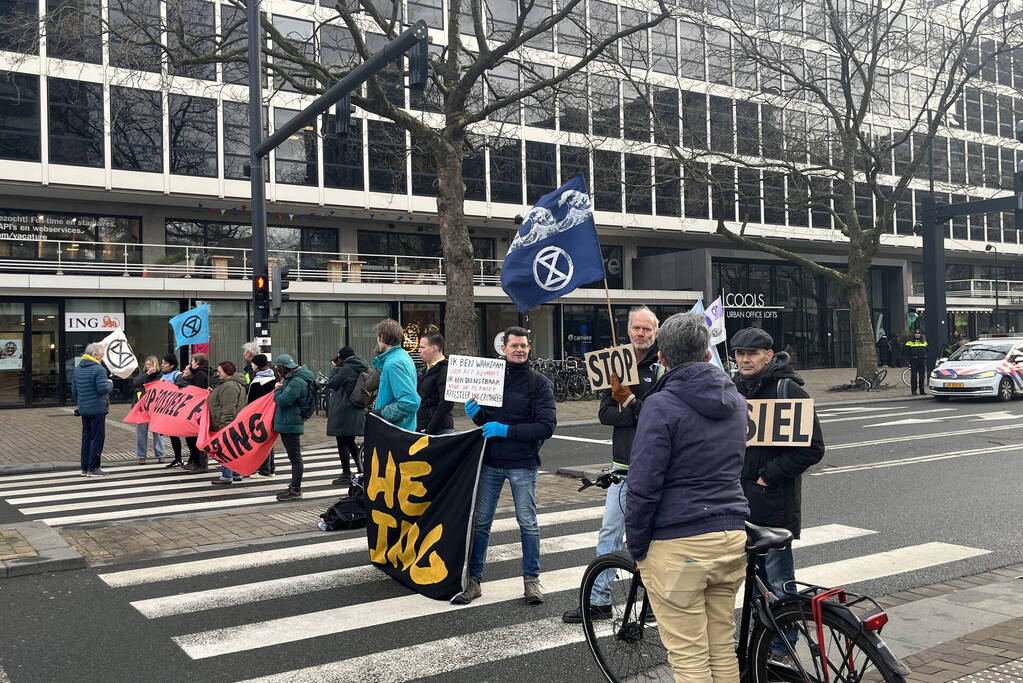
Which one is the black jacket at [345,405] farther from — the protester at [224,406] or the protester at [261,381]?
the protester at [224,406]

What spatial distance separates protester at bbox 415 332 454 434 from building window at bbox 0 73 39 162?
22572mm

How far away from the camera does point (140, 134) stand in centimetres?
2636

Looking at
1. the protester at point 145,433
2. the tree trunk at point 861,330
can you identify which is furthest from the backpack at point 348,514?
the tree trunk at point 861,330

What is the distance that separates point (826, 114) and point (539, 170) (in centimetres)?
1084

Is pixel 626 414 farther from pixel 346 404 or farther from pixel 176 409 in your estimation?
pixel 176 409

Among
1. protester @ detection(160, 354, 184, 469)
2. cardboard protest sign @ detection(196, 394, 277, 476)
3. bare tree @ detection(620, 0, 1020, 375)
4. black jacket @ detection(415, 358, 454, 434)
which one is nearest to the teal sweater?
black jacket @ detection(415, 358, 454, 434)

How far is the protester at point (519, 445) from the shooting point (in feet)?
18.7

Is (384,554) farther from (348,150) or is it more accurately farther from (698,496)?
(348,150)

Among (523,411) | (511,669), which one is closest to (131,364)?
(523,411)

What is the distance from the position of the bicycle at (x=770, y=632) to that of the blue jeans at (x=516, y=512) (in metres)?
1.26

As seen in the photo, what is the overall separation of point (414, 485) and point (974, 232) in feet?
162

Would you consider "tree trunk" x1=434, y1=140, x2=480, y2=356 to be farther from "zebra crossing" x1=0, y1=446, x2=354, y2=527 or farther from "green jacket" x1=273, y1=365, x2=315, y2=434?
"green jacket" x1=273, y1=365, x2=315, y2=434

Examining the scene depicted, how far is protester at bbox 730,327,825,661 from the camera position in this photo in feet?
14.0

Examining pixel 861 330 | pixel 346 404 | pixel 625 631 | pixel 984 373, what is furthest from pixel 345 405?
pixel 861 330
